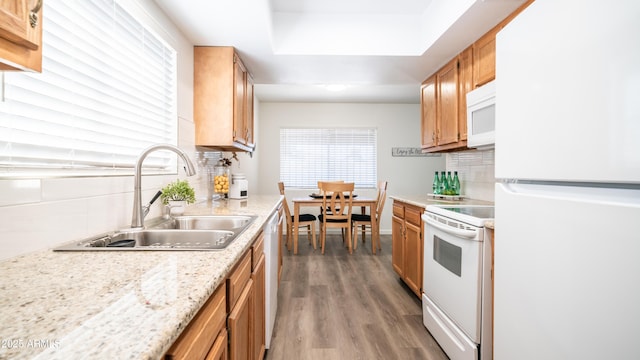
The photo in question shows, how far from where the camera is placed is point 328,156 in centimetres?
564

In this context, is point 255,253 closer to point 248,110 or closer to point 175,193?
point 175,193

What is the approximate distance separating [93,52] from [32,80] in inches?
14.0

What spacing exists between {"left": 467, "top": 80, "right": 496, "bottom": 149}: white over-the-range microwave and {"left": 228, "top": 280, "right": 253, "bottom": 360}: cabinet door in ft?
5.84

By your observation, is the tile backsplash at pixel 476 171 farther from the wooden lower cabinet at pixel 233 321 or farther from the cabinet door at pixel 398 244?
the wooden lower cabinet at pixel 233 321

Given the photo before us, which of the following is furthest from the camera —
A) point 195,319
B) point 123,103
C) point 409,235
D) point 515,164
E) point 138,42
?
point 409,235

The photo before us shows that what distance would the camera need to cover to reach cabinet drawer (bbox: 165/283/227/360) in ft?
1.94

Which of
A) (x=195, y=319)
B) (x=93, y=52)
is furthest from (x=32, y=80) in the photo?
(x=195, y=319)

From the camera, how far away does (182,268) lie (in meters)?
0.80

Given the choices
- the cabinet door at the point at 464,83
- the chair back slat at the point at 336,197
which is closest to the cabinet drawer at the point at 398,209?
the cabinet door at the point at 464,83

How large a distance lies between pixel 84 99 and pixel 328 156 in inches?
180

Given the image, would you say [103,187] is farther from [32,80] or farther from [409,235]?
[409,235]

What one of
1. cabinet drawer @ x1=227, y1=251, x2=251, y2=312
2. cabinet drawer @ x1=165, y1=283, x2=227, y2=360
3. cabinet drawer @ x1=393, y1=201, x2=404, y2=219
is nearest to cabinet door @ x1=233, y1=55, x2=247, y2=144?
cabinet drawer @ x1=227, y1=251, x2=251, y2=312

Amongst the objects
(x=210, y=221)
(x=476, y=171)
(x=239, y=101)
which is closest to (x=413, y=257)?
(x=476, y=171)

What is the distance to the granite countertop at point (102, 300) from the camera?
440 mm
